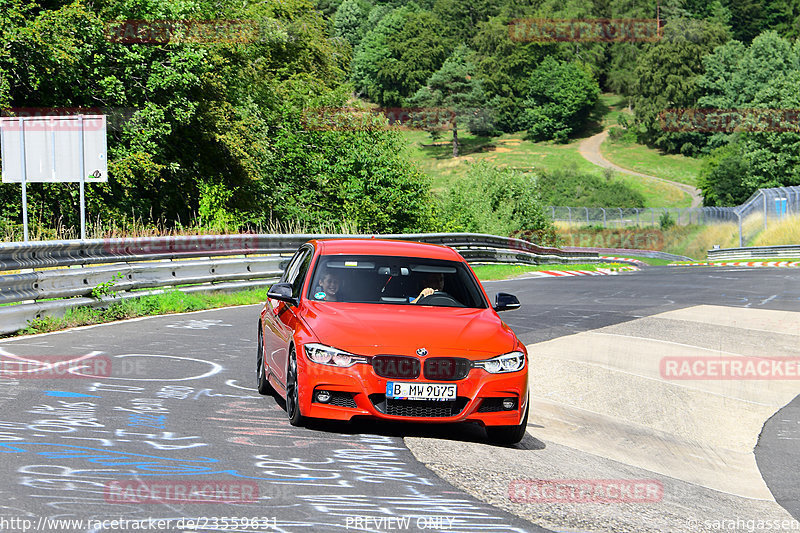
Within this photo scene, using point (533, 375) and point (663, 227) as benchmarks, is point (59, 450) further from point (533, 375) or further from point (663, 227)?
point (663, 227)

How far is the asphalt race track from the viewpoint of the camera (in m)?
5.24

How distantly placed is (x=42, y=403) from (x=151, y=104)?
21575mm

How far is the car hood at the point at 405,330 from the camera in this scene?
7504mm

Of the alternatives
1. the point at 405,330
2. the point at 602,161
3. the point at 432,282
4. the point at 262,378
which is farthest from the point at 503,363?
the point at 602,161

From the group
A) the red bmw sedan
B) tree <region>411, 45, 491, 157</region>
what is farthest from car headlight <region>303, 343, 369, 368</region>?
tree <region>411, 45, 491, 157</region>

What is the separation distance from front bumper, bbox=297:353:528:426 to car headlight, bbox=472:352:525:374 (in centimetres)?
4

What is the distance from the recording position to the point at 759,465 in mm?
9109

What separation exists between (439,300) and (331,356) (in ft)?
4.84

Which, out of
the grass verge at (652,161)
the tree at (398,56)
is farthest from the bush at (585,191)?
the tree at (398,56)

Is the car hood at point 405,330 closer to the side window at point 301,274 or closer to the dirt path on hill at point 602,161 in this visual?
the side window at point 301,274

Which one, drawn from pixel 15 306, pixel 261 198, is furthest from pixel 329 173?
pixel 15 306

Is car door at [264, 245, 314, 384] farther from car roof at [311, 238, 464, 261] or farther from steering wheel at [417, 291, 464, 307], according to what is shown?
steering wheel at [417, 291, 464, 307]

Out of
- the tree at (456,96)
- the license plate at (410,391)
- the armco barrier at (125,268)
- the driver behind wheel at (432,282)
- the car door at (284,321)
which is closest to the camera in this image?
the license plate at (410,391)

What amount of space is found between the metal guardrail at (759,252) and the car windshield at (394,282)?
152ft
